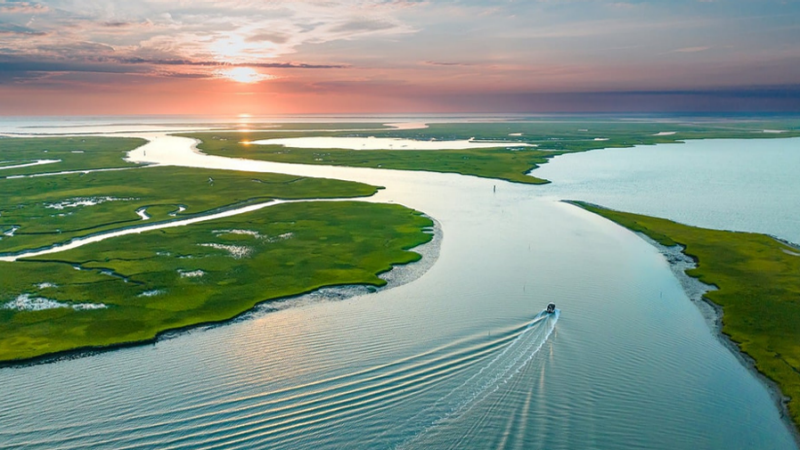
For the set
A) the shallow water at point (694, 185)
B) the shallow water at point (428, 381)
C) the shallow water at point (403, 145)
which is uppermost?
the shallow water at point (403, 145)

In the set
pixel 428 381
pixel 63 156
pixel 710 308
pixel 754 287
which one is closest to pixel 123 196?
pixel 428 381

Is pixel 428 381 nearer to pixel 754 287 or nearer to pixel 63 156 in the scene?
pixel 754 287

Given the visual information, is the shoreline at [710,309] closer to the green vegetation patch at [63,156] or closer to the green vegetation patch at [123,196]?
the green vegetation patch at [123,196]

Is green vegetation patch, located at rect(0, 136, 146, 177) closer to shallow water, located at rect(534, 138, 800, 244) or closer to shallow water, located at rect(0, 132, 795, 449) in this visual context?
shallow water, located at rect(0, 132, 795, 449)

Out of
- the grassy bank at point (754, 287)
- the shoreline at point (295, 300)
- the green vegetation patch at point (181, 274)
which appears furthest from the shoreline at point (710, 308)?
the green vegetation patch at point (181, 274)

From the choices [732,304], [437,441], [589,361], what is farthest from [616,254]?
[437,441]

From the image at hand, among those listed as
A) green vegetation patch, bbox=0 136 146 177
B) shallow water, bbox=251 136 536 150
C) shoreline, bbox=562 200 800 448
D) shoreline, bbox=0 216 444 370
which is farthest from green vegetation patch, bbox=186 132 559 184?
shoreline, bbox=0 216 444 370
